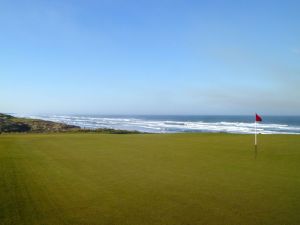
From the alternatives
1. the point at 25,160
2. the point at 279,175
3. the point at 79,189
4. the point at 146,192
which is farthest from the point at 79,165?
the point at 279,175

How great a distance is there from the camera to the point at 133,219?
7.03m

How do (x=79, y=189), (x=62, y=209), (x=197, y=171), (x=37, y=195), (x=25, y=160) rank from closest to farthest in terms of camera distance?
(x=62, y=209)
(x=37, y=195)
(x=79, y=189)
(x=197, y=171)
(x=25, y=160)

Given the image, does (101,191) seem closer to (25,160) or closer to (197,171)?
(197,171)

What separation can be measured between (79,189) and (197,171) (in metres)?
4.85

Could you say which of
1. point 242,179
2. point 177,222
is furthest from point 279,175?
point 177,222

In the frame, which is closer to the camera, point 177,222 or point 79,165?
point 177,222

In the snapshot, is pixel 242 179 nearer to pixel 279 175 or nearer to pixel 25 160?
pixel 279 175

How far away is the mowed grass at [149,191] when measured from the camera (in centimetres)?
720

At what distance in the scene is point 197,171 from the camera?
12.6 metres

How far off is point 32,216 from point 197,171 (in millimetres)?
6896

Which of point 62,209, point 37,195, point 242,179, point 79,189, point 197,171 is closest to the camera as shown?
point 62,209

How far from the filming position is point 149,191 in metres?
9.41

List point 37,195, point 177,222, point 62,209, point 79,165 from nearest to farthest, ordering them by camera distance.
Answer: point 177,222 < point 62,209 < point 37,195 < point 79,165

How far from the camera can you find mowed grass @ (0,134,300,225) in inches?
283
